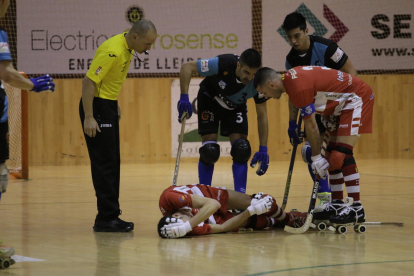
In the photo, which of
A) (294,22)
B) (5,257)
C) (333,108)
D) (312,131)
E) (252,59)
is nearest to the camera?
(5,257)

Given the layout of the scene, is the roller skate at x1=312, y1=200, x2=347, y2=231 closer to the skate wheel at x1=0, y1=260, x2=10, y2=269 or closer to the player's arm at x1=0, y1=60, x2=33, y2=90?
the skate wheel at x1=0, y1=260, x2=10, y2=269

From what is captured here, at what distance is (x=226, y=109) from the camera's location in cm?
703

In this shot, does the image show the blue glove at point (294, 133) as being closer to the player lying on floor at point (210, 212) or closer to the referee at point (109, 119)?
the player lying on floor at point (210, 212)

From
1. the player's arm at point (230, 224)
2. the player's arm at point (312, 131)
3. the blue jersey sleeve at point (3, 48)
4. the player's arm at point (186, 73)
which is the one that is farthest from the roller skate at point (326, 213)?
the blue jersey sleeve at point (3, 48)

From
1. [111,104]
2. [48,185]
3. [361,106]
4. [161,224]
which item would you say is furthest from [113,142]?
[48,185]

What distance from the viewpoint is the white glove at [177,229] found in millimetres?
5465

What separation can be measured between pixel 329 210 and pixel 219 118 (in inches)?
67.6

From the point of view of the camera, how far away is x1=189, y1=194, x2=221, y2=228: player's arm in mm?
5512

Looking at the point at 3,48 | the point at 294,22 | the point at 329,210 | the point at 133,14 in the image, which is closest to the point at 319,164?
the point at 329,210

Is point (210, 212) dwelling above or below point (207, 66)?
below

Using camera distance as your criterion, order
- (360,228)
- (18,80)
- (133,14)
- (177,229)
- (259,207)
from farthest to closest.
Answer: (133,14) < (360,228) < (259,207) < (177,229) < (18,80)

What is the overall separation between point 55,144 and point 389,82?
7.21 metres

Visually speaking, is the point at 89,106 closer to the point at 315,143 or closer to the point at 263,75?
the point at 263,75

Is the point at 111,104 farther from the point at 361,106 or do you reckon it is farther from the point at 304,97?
the point at 361,106
